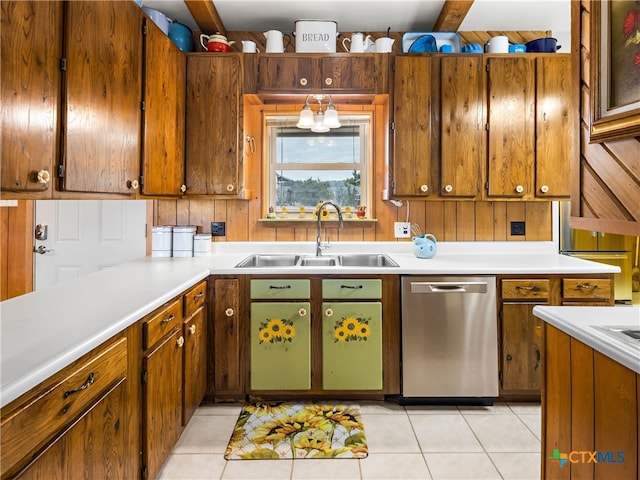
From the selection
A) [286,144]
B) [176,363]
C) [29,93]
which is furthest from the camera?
[286,144]

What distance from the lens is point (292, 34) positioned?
298cm

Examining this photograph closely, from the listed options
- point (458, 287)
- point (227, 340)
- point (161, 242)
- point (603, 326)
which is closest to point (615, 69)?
point (603, 326)

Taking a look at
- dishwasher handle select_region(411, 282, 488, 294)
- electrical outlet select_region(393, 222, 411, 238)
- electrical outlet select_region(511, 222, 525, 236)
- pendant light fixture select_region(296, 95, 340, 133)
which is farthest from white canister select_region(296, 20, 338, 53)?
electrical outlet select_region(511, 222, 525, 236)

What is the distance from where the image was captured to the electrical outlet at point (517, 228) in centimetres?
304

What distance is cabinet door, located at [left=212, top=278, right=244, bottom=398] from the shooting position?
2.44 meters

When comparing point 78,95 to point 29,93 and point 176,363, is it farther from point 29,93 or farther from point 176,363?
point 176,363

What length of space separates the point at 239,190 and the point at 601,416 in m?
2.28

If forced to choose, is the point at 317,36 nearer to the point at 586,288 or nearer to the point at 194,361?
the point at 194,361

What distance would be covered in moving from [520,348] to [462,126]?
1502 millimetres

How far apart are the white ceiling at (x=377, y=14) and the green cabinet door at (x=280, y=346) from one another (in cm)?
203

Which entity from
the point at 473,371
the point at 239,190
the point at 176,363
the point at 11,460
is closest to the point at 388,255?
the point at 473,371

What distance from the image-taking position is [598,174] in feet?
3.75

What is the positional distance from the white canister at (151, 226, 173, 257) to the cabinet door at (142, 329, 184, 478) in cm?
103

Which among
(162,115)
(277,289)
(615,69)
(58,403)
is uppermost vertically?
(162,115)
